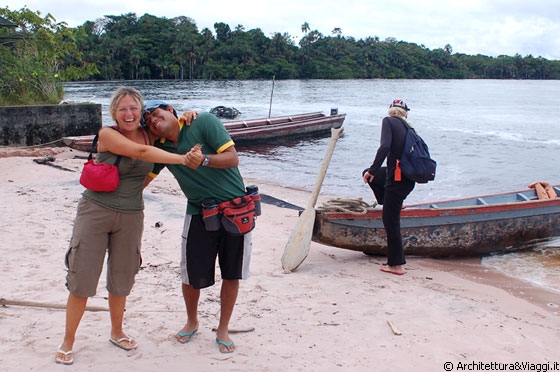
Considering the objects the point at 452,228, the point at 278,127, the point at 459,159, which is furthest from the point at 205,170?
the point at 278,127

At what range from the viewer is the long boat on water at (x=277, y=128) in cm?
2078

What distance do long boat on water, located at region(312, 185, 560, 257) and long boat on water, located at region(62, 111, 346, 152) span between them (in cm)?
1298

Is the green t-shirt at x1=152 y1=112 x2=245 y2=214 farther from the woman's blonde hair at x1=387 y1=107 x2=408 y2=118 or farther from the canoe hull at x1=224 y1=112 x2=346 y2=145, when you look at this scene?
the canoe hull at x1=224 y1=112 x2=346 y2=145

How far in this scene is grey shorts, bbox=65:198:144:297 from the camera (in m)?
3.21

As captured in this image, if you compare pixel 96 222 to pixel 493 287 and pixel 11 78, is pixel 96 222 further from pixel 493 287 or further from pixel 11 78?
pixel 11 78

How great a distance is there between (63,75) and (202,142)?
41.9 ft

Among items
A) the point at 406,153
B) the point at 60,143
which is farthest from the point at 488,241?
the point at 60,143

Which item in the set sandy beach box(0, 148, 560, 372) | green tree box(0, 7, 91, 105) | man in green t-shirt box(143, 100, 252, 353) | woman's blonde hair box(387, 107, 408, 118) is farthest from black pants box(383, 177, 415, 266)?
green tree box(0, 7, 91, 105)

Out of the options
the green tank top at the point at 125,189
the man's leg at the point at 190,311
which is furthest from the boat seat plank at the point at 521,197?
the green tank top at the point at 125,189

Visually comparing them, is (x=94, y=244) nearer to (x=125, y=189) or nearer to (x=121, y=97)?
(x=125, y=189)

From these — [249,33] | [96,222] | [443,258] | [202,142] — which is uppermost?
[249,33]

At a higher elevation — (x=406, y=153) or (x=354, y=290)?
(x=406, y=153)

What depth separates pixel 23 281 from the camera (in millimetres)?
4621

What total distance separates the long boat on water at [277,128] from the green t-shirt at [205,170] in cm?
1606
